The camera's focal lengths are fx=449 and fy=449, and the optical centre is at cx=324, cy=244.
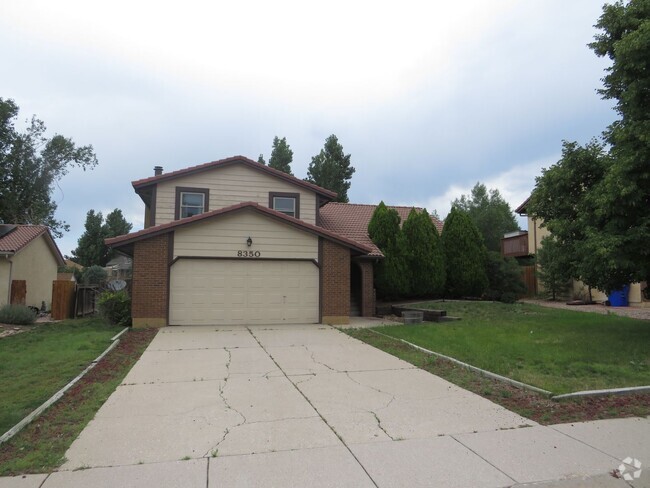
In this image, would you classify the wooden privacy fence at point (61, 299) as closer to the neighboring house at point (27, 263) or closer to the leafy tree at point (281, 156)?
the neighboring house at point (27, 263)

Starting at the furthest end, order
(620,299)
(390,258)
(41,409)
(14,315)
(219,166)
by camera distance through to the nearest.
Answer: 1. (620,299)
2. (390,258)
3. (219,166)
4. (14,315)
5. (41,409)

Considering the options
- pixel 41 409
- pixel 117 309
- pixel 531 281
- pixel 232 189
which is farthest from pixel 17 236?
pixel 531 281

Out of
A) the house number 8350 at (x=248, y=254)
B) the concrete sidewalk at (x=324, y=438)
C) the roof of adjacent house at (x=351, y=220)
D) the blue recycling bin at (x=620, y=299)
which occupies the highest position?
the roof of adjacent house at (x=351, y=220)

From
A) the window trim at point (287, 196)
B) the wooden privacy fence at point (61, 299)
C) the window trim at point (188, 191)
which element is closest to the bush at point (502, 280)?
the window trim at point (287, 196)

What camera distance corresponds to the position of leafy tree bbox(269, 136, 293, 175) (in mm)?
40281

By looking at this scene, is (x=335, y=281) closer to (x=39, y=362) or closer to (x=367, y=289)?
(x=367, y=289)

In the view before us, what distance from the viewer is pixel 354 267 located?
63.0 feet

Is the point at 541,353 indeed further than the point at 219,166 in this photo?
No

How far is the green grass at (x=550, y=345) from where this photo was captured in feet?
23.7

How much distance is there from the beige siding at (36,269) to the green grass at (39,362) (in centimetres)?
908

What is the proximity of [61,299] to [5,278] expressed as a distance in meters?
3.36

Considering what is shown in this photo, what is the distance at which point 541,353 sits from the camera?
9055 millimetres

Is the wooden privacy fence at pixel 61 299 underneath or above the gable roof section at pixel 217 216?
underneath

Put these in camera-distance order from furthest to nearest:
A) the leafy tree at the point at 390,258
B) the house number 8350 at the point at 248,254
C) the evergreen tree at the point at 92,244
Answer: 1. the evergreen tree at the point at 92,244
2. the leafy tree at the point at 390,258
3. the house number 8350 at the point at 248,254
